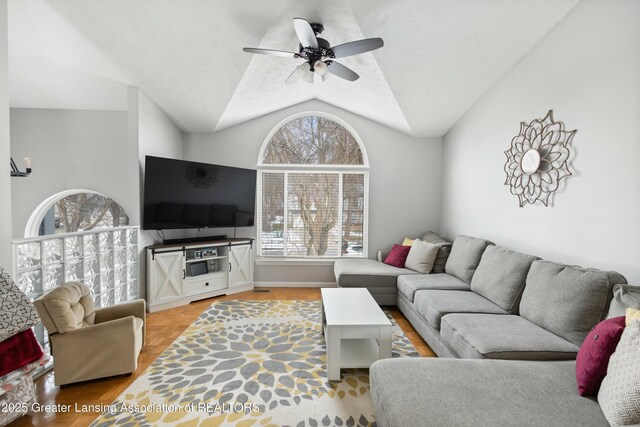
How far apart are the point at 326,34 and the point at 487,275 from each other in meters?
2.96

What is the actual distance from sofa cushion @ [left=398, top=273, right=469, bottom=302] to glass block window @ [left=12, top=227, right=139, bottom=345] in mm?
3300

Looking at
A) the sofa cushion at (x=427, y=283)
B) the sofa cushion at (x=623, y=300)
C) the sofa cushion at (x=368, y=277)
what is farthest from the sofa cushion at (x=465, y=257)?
the sofa cushion at (x=623, y=300)

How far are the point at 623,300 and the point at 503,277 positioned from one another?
93 cm

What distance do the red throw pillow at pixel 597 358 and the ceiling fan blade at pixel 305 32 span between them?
2.57 meters

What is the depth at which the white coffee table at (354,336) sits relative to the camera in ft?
6.98

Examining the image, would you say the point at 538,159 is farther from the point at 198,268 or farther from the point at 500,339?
the point at 198,268

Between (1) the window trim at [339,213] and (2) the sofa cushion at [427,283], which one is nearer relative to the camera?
(2) the sofa cushion at [427,283]

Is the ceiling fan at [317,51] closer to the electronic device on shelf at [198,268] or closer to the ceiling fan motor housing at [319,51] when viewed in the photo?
the ceiling fan motor housing at [319,51]

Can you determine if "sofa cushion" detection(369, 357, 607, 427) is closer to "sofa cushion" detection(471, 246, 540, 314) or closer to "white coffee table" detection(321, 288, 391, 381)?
"white coffee table" detection(321, 288, 391, 381)

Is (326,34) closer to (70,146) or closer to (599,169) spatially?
(599,169)

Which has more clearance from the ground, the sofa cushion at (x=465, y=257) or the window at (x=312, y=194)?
the window at (x=312, y=194)

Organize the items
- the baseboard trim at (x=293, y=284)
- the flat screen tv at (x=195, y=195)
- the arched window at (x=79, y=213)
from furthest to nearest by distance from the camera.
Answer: the baseboard trim at (x=293, y=284) → the arched window at (x=79, y=213) → the flat screen tv at (x=195, y=195)

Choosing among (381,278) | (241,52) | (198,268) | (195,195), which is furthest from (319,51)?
(198,268)

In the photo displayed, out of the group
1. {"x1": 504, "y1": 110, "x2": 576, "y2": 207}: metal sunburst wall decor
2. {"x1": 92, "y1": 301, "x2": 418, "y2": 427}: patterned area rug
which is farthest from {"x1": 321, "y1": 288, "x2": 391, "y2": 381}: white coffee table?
{"x1": 504, "y1": 110, "x2": 576, "y2": 207}: metal sunburst wall decor
